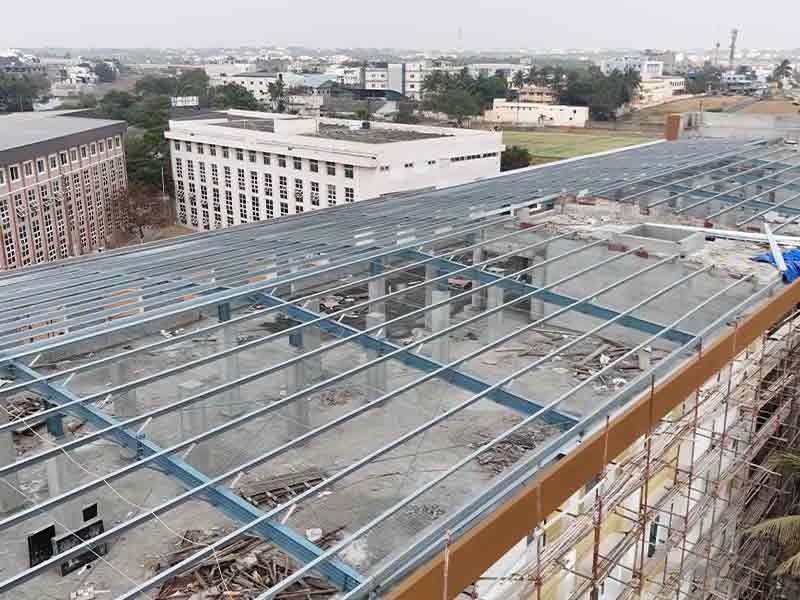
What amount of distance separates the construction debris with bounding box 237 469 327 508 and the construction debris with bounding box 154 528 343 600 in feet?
3.04

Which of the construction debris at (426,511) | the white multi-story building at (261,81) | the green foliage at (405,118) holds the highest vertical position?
the white multi-story building at (261,81)

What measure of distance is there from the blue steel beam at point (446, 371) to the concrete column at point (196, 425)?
1641 mm

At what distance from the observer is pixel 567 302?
1087 centimetres

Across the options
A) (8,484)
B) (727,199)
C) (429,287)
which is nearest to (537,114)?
(727,199)

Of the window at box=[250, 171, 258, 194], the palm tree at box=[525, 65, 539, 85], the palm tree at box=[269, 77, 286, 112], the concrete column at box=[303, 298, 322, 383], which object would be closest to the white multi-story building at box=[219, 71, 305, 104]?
the palm tree at box=[269, 77, 286, 112]

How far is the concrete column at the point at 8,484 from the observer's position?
25.8ft

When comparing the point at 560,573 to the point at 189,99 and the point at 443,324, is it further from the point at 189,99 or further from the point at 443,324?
the point at 189,99

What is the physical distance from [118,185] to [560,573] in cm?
5061

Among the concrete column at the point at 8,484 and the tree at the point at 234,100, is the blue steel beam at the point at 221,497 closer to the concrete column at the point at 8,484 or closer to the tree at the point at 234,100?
the concrete column at the point at 8,484

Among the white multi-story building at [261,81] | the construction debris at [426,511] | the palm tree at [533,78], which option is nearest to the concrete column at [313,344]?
the construction debris at [426,511]

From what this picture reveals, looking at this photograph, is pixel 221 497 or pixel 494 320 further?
pixel 494 320

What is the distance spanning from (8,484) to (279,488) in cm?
296

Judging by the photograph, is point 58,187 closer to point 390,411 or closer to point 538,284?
point 538,284

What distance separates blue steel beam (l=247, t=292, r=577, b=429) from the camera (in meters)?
8.11
